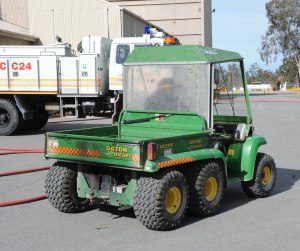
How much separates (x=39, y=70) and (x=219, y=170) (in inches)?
395

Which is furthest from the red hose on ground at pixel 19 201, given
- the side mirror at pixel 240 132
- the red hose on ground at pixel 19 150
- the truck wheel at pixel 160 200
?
the red hose on ground at pixel 19 150

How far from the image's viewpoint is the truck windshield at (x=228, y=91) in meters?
6.74

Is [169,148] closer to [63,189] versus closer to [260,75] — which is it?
[63,189]

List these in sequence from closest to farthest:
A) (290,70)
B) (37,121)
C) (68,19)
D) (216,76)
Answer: (216,76), (37,121), (68,19), (290,70)

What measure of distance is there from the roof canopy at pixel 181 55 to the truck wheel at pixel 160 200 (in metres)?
1.63

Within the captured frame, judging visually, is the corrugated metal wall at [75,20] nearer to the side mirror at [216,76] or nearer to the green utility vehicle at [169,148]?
the green utility vehicle at [169,148]

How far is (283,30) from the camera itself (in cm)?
6700

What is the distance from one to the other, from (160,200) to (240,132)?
2078 millimetres

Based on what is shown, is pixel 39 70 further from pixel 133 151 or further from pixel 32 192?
pixel 133 151

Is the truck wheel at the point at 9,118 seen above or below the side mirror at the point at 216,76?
below

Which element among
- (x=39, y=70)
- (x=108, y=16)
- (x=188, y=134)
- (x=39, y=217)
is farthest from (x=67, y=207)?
(x=108, y=16)

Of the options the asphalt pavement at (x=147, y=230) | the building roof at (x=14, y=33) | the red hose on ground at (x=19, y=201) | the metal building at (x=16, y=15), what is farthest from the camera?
the metal building at (x=16, y=15)

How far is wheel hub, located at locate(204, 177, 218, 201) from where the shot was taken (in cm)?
635

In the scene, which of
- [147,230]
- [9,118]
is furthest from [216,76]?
[9,118]
